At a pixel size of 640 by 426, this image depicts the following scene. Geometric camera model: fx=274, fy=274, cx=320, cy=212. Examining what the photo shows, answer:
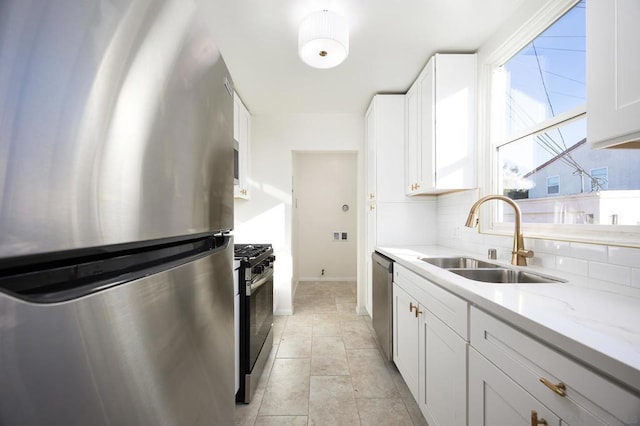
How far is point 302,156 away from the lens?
5008 millimetres

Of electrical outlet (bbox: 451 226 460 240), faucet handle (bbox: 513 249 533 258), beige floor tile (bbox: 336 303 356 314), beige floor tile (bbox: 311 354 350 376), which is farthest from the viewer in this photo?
beige floor tile (bbox: 336 303 356 314)

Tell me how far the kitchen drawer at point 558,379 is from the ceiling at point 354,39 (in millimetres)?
1792

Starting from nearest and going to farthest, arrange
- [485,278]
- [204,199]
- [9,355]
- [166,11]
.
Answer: [9,355] < [166,11] < [204,199] < [485,278]

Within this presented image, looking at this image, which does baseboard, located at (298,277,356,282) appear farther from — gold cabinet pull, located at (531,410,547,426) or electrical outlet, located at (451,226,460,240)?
gold cabinet pull, located at (531,410,547,426)

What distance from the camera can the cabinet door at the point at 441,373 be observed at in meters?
1.11

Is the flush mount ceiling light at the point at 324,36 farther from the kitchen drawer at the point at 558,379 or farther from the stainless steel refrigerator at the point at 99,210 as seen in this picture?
the kitchen drawer at the point at 558,379

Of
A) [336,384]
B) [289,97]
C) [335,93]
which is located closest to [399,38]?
[335,93]

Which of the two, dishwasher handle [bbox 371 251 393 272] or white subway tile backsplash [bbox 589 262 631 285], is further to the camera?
dishwasher handle [bbox 371 251 393 272]

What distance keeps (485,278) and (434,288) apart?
43 centimetres

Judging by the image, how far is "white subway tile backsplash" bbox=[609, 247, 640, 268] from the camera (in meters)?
1.04

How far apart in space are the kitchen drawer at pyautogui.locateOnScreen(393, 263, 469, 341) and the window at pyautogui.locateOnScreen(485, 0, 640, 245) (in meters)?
0.70

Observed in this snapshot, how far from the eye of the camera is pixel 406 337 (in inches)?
70.7

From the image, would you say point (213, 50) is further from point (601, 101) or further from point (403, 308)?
point (403, 308)

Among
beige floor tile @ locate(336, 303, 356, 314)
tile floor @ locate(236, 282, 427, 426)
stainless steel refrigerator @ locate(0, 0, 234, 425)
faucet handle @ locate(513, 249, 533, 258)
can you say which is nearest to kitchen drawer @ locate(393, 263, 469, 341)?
faucet handle @ locate(513, 249, 533, 258)
